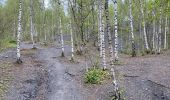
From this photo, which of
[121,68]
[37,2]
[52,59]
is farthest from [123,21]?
[121,68]

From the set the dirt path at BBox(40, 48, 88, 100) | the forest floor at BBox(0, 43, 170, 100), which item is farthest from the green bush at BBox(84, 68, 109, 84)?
the dirt path at BBox(40, 48, 88, 100)

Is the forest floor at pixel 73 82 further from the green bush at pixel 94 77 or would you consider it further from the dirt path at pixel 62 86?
the green bush at pixel 94 77

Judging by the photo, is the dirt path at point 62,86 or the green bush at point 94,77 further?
the green bush at point 94,77

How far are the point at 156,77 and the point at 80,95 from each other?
6.19m

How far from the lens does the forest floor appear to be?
20234 millimetres

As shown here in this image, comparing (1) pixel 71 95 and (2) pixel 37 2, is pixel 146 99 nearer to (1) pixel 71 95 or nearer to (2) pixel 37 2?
(1) pixel 71 95

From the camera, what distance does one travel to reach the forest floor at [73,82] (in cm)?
2023

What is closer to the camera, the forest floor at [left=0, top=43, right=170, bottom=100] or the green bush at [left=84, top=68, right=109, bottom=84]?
the forest floor at [left=0, top=43, right=170, bottom=100]

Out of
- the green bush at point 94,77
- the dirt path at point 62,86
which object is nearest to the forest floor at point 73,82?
the dirt path at point 62,86

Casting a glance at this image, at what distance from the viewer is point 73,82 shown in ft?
77.3

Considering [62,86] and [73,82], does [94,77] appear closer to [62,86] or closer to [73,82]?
[73,82]

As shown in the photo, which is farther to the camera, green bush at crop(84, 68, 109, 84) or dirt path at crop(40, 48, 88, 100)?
green bush at crop(84, 68, 109, 84)

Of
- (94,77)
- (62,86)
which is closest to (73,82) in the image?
(62,86)

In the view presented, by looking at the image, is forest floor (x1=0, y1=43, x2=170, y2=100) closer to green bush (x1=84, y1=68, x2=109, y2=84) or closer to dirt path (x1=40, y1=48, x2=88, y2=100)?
dirt path (x1=40, y1=48, x2=88, y2=100)
